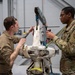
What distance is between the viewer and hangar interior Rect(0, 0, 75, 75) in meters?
4.60

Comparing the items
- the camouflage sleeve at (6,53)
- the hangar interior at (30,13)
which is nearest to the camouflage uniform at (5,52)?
the camouflage sleeve at (6,53)

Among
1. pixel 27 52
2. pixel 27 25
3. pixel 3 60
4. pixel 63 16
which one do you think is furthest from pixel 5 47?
pixel 27 25

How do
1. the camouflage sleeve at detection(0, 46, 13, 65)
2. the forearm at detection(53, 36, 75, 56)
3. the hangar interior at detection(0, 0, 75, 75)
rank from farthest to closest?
the hangar interior at detection(0, 0, 75, 75)
the camouflage sleeve at detection(0, 46, 13, 65)
the forearm at detection(53, 36, 75, 56)

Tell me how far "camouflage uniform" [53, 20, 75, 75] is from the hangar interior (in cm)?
216

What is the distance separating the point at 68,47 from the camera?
2160 millimetres

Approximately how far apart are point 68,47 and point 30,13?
274 centimetres

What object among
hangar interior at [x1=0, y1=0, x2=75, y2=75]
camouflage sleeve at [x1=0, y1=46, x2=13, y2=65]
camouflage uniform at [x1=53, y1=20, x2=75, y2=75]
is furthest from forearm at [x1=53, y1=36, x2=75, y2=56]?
hangar interior at [x1=0, y1=0, x2=75, y2=75]

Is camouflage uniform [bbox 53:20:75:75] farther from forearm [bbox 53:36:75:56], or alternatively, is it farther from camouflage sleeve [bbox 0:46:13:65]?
camouflage sleeve [bbox 0:46:13:65]

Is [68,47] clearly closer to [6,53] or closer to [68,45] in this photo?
[68,45]

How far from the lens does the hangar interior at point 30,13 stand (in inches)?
181

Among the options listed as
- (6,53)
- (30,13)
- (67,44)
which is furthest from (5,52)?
(30,13)

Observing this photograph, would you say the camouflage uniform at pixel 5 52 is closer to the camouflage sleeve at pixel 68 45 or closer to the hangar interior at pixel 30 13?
A: the camouflage sleeve at pixel 68 45

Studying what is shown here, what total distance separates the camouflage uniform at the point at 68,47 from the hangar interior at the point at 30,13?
2.16 metres

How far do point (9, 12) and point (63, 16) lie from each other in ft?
8.80
